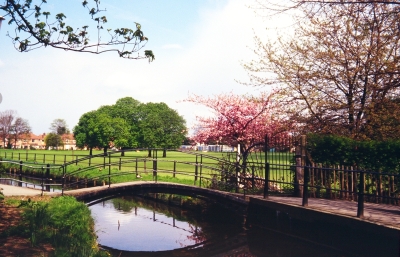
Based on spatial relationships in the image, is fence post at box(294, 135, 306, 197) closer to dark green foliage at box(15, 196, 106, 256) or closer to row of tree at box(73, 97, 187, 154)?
dark green foliage at box(15, 196, 106, 256)

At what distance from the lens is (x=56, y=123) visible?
385 feet

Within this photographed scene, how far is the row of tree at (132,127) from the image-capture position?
205ft

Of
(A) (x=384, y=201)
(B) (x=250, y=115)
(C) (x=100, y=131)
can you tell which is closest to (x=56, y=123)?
(C) (x=100, y=131)

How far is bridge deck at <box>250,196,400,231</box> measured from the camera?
8727 mm

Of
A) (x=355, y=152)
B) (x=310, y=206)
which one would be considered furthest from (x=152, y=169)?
(x=355, y=152)

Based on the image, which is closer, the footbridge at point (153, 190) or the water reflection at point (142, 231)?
the water reflection at point (142, 231)

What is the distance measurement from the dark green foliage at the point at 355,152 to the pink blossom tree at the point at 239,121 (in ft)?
11.3

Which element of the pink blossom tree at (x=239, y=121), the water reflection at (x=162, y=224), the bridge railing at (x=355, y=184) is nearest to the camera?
the bridge railing at (x=355, y=184)

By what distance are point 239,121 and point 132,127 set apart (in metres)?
48.6

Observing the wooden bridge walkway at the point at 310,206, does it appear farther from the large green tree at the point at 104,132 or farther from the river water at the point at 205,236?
the large green tree at the point at 104,132

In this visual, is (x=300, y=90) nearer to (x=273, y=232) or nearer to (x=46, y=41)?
(x=273, y=232)

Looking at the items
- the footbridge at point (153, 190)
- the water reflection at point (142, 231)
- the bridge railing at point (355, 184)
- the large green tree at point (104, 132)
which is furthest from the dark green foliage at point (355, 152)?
the large green tree at point (104, 132)

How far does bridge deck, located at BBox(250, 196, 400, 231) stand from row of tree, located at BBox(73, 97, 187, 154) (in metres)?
51.0

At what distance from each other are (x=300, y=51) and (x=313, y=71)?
3.01 ft
